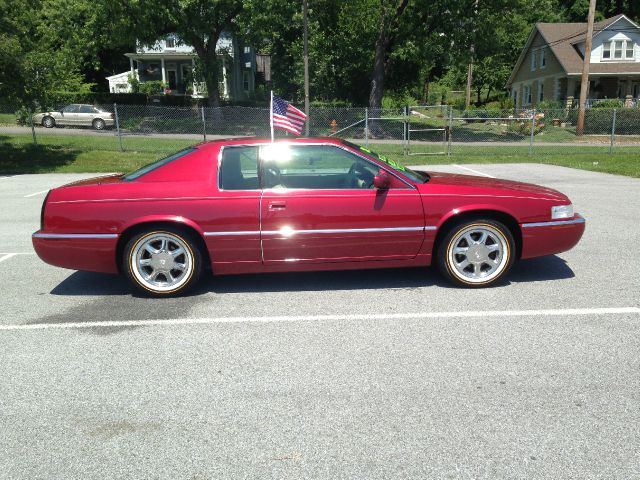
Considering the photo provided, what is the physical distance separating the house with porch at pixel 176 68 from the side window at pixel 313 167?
35.5 m

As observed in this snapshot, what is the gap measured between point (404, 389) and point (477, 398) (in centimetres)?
43

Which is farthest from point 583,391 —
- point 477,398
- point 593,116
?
point 593,116

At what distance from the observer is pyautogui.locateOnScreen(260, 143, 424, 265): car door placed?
5.06m

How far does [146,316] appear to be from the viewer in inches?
189

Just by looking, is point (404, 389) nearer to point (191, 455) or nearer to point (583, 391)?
point (583, 391)

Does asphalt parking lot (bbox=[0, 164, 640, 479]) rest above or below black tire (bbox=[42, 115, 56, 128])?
below

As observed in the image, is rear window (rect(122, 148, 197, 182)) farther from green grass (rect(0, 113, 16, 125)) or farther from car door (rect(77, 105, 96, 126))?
green grass (rect(0, 113, 16, 125))

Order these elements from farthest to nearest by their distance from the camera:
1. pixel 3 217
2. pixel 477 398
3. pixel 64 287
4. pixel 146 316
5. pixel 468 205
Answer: pixel 3 217 < pixel 64 287 < pixel 468 205 < pixel 146 316 < pixel 477 398

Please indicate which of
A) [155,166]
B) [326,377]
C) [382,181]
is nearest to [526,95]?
[382,181]

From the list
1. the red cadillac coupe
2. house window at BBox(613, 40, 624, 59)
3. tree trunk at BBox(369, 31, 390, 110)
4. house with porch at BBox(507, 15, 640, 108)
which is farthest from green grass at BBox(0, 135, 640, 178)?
house window at BBox(613, 40, 624, 59)

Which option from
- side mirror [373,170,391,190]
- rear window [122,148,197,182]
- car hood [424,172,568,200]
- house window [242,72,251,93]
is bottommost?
car hood [424,172,568,200]

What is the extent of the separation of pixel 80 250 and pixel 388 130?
24.4m

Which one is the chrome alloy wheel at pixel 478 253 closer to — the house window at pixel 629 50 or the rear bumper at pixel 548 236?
the rear bumper at pixel 548 236

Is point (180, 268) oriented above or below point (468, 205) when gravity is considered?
below
